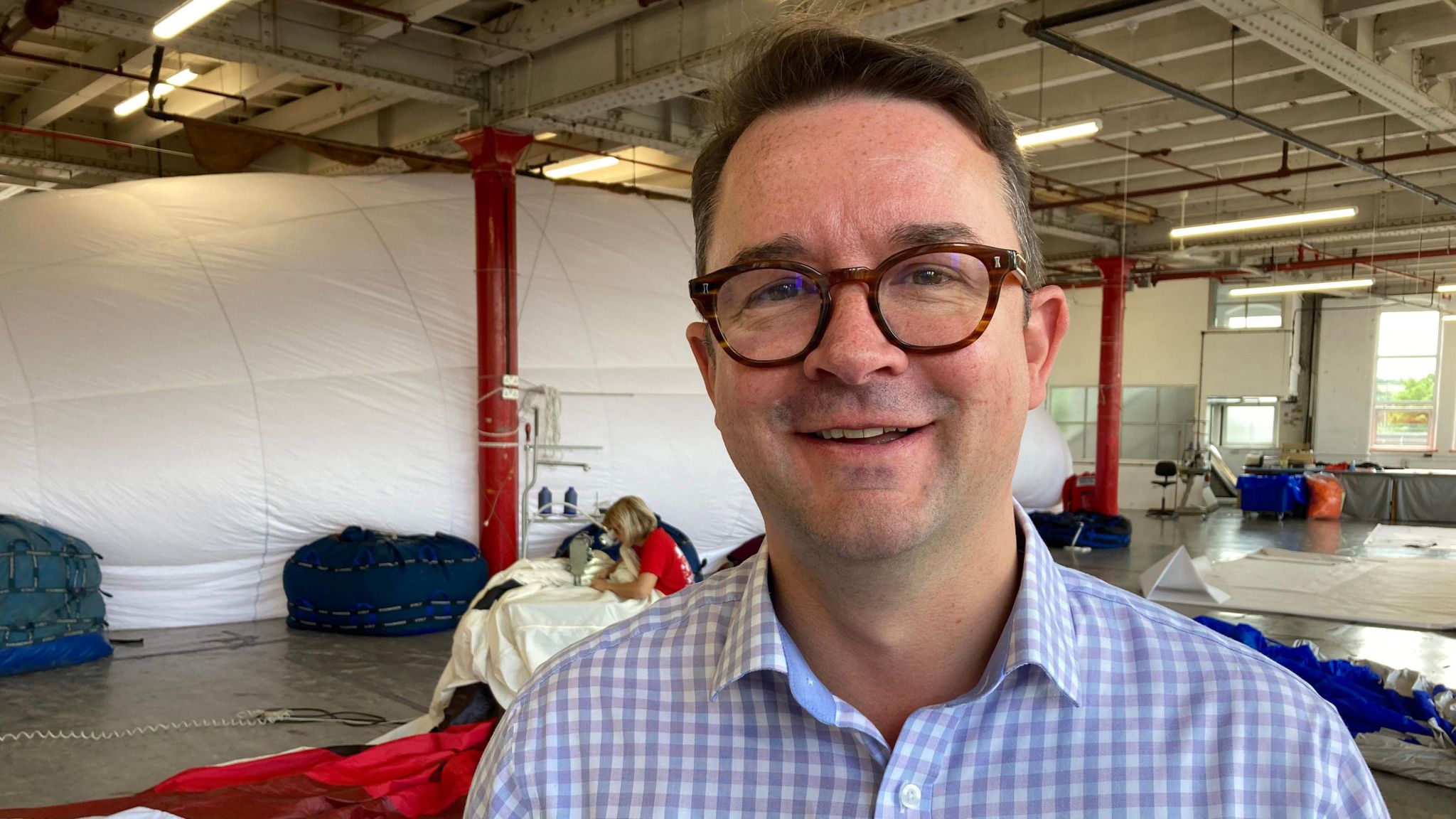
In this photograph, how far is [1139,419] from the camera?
2389cm

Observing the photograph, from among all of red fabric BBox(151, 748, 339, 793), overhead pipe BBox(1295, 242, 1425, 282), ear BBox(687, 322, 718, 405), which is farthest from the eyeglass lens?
overhead pipe BBox(1295, 242, 1425, 282)

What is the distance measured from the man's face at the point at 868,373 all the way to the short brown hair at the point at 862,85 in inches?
0.8

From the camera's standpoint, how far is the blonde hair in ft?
21.2

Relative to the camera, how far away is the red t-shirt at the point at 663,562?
6.29m

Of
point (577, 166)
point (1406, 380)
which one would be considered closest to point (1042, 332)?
point (577, 166)

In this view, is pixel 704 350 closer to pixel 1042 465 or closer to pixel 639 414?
pixel 639 414

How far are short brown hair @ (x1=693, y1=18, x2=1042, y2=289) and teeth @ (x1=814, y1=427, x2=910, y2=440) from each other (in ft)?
0.84

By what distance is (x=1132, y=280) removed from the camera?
20.2m

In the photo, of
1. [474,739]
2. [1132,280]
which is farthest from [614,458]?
[1132,280]

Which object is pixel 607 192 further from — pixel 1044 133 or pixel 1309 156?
pixel 1309 156

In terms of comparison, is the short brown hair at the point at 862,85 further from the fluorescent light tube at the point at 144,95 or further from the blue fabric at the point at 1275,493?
the blue fabric at the point at 1275,493

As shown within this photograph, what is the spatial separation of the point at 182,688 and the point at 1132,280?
1795cm

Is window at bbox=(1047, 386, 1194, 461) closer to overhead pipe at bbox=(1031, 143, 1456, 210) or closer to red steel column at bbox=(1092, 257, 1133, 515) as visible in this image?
red steel column at bbox=(1092, 257, 1133, 515)

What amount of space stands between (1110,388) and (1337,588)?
7.18 m
